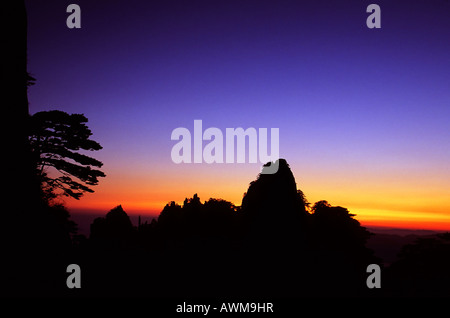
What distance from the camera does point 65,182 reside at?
1967 cm

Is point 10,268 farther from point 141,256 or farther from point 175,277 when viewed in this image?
point 141,256

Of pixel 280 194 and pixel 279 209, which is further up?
pixel 280 194

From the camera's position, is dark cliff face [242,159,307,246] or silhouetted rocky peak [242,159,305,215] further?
silhouetted rocky peak [242,159,305,215]

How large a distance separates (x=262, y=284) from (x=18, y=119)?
17.5 m

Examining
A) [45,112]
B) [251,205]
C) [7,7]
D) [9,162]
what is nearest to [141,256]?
[251,205]

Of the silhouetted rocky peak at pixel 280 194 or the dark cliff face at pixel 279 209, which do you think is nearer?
the dark cliff face at pixel 279 209

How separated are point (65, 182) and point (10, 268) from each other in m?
9.89

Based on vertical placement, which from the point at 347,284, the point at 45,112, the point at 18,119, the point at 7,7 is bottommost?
the point at 347,284

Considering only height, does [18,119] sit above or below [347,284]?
above

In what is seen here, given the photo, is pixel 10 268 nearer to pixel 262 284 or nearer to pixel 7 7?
pixel 7 7
